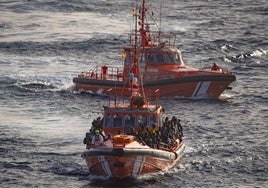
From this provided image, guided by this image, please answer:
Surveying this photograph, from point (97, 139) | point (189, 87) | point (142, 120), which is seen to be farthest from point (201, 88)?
point (97, 139)

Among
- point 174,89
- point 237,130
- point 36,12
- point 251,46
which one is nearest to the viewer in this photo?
point 237,130

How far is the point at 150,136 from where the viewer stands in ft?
147

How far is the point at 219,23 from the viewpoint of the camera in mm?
97375

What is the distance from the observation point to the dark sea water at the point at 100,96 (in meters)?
46.2

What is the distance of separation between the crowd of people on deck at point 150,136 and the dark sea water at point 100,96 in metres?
1.43

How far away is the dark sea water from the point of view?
46.2m

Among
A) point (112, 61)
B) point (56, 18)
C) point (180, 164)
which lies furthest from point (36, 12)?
point (180, 164)

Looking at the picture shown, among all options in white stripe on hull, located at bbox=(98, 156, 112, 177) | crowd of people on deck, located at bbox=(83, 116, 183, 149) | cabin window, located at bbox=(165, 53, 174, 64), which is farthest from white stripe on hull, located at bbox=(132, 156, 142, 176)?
cabin window, located at bbox=(165, 53, 174, 64)

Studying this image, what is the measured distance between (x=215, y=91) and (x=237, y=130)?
9767mm

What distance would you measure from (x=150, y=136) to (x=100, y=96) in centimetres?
2249

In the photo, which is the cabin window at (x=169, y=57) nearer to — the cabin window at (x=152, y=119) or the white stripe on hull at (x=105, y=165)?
the cabin window at (x=152, y=119)

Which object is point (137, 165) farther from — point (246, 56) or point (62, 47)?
point (62, 47)

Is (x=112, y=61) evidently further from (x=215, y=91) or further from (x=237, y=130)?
(x=237, y=130)

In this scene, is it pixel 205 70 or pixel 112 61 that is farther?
pixel 112 61
